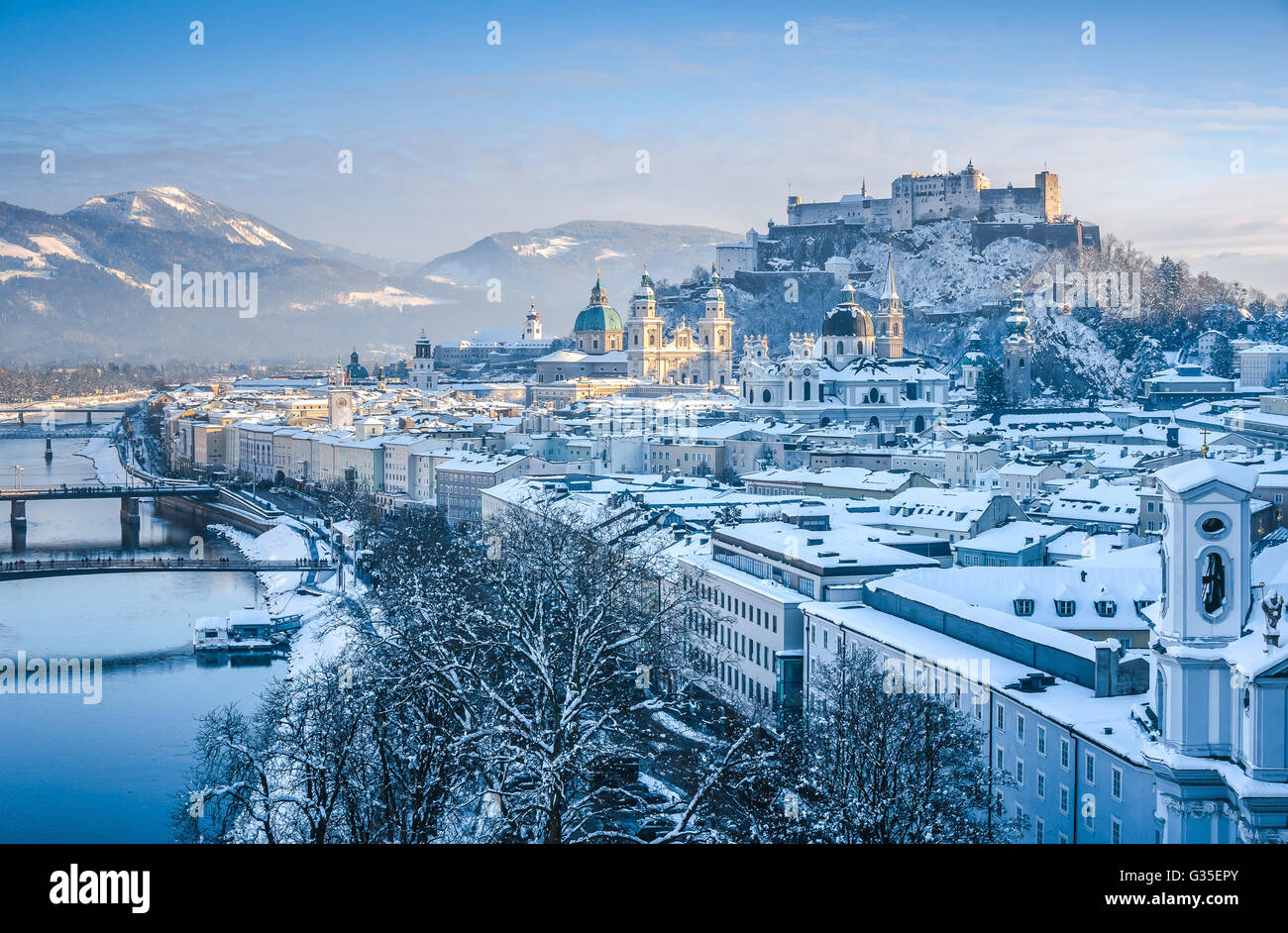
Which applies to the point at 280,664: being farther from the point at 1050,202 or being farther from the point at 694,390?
the point at 1050,202

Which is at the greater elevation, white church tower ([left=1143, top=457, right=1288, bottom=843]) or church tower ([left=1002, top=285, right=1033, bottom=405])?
church tower ([left=1002, top=285, right=1033, bottom=405])

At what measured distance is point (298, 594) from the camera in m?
14.3

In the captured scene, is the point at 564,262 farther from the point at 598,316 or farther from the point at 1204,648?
the point at 1204,648

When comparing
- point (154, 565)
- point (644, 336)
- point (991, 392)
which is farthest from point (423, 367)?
point (154, 565)

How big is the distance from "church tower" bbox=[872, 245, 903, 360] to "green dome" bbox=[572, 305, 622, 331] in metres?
7.61

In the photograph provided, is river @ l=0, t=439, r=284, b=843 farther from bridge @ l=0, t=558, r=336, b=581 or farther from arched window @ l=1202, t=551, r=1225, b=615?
arched window @ l=1202, t=551, r=1225, b=615

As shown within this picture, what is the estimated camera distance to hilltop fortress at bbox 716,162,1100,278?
33156 millimetres

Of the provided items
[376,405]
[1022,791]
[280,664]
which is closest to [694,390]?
[376,405]

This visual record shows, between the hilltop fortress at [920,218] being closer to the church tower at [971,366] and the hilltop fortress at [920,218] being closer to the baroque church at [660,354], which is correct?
the baroque church at [660,354]

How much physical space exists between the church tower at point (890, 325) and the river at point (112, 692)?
1473 centimetres

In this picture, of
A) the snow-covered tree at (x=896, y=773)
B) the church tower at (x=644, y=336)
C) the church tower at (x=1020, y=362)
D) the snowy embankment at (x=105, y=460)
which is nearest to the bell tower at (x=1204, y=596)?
the snow-covered tree at (x=896, y=773)

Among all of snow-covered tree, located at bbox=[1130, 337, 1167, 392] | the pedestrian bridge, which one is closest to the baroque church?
snow-covered tree, located at bbox=[1130, 337, 1167, 392]

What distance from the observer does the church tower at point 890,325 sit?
29.9 metres

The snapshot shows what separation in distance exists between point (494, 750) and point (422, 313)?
1214 inches
